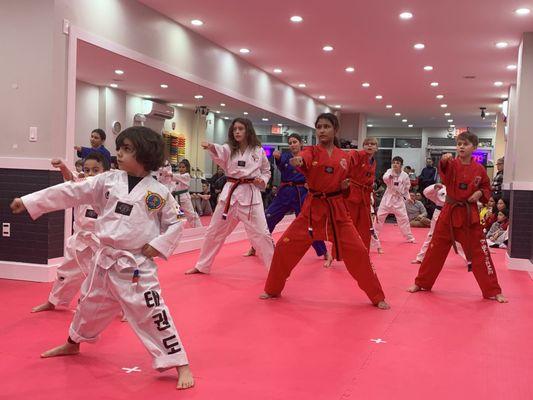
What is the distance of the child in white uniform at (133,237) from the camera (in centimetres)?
252

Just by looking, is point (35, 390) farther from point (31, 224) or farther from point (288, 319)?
point (31, 224)

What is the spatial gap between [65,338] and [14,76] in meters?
2.72

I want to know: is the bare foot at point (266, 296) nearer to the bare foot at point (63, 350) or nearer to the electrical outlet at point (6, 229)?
the bare foot at point (63, 350)

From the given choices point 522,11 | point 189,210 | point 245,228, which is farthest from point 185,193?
point 522,11

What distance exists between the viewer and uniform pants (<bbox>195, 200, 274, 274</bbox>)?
16.9 feet

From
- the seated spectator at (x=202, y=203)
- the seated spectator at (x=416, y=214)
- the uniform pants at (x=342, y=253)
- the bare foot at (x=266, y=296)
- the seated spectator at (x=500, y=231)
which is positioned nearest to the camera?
the uniform pants at (x=342, y=253)

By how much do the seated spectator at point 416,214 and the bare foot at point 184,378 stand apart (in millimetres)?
10868

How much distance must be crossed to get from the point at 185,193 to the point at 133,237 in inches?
195

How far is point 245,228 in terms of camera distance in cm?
529

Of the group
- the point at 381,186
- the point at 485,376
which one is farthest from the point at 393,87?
the point at 485,376

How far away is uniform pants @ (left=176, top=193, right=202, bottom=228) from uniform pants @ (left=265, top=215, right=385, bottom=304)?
3303 millimetres

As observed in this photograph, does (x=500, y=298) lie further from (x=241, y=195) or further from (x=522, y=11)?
(x=522, y=11)

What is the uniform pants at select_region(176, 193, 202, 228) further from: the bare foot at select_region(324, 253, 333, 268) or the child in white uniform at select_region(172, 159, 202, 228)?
the bare foot at select_region(324, 253, 333, 268)

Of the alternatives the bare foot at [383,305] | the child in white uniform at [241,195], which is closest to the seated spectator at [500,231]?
the child in white uniform at [241,195]
